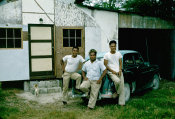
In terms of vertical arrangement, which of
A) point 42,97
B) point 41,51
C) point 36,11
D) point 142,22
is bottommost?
point 42,97

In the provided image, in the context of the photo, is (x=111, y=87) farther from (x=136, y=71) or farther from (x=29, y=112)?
(x=29, y=112)

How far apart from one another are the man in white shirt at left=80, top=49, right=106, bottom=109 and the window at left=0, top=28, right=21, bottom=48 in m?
4.06

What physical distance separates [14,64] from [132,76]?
15.9 feet

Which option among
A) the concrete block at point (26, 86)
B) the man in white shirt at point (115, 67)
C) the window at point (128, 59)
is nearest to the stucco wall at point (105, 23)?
the window at point (128, 59)

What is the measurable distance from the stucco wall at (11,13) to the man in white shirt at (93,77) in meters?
4.23

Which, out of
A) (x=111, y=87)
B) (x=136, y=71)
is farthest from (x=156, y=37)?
(x=111, y=87)

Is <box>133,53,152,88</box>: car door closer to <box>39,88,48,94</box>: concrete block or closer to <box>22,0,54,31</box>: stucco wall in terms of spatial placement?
<box>39,88,48,94</box>: concrete block

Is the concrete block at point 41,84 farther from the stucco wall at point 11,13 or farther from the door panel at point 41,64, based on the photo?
the stucco wall at point 11,13

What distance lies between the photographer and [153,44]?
47.1ft

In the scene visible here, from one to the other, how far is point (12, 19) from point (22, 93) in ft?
9.94

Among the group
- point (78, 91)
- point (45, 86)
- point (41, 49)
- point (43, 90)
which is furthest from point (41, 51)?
point (78, 91)

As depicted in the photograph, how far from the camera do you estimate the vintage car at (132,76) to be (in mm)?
6523

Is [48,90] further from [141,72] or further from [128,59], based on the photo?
[141,72]

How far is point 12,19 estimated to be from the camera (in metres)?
8.99
